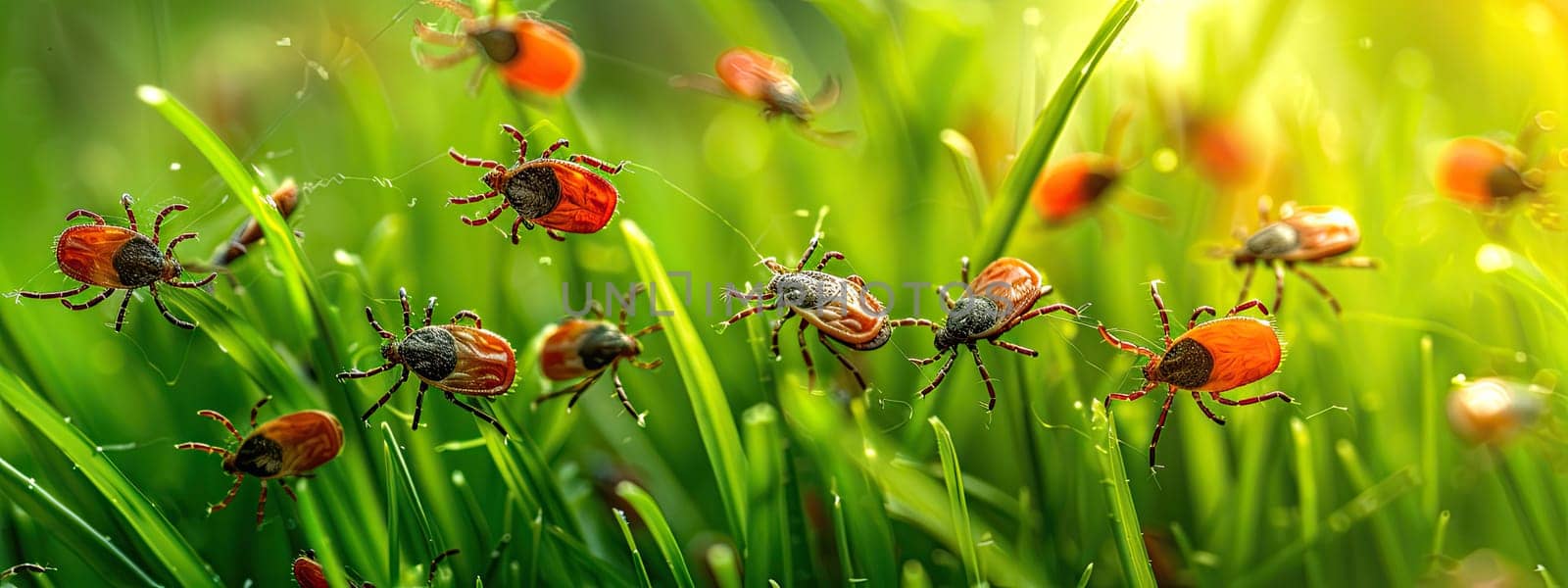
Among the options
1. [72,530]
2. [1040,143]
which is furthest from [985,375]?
[72,530]

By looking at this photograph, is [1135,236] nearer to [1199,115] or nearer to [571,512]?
[1199,115]

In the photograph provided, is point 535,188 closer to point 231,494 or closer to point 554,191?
point 554,191

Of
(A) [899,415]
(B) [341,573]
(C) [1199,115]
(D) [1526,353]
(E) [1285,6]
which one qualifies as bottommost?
(B) [341,573]

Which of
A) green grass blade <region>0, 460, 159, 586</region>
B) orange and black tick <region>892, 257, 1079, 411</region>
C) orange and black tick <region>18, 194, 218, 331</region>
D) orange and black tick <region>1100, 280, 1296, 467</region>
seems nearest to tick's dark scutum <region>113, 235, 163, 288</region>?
orange and black tick <region>18, 194, 218, 331</region>

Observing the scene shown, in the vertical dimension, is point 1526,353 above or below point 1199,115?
below

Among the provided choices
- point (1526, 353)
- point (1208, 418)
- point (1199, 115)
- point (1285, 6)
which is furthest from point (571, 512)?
point (1285, 6)

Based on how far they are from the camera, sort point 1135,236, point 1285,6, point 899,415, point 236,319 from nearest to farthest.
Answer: point 236,319 → point 899,415 → point 1135,236 → point 1285,6

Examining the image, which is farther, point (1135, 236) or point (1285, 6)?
point (1285, 6)
